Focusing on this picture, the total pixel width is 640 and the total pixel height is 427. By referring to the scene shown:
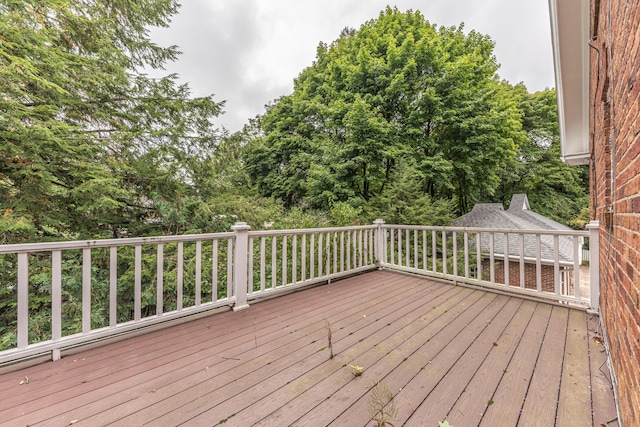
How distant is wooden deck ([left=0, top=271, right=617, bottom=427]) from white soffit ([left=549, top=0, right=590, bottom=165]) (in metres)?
3.05

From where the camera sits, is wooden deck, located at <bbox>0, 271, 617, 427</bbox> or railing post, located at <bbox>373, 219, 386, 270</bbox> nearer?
wooden deck, located at <bbox>0, 271, 617, 427</bbox>

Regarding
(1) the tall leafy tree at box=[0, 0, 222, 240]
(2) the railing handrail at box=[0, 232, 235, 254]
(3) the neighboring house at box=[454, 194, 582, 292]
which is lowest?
(3) the neighboring house at box=[454, 194, 582, 292]

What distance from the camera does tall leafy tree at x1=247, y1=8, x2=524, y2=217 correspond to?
29.6 feet

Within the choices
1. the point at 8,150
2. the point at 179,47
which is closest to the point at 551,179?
the point at 179,47

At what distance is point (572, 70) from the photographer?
3.52m

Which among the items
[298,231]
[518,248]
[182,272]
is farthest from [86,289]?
[518,248]

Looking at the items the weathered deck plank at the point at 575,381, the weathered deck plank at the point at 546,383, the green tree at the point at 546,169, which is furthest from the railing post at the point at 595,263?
the green tree at the point at 546,169

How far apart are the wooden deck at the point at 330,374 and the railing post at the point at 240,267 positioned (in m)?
0.17

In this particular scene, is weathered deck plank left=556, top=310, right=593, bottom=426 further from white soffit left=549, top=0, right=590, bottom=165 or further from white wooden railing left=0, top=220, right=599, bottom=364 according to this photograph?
white soffit left=549, top=0, right=590, bottom=165

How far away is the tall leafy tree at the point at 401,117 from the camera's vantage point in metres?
9.02

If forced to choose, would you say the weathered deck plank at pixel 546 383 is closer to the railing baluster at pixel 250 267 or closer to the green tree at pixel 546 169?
the railing baluster at pixel 250 267

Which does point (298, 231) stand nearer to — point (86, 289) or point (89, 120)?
point (86, 289)

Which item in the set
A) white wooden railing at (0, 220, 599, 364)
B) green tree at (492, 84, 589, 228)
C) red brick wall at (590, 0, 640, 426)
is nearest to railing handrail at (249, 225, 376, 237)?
white wooden railing at (0, 220, 599, 364)

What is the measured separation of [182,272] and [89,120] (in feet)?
13.2
